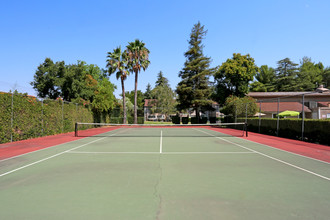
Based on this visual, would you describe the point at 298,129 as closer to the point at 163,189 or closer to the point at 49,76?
the point at 163,189

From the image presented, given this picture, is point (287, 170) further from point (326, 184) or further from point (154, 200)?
point (154, 200)

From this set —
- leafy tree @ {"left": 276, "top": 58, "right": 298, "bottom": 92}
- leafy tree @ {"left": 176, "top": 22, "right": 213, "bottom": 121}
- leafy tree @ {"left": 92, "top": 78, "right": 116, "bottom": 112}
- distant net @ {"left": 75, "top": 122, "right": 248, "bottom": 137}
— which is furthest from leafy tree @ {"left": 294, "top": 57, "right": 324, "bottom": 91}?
leafy tree @ {"left": 92, "top": 78, "right": 116, "bottom": 112}

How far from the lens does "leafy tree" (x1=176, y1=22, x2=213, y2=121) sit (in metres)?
42.5

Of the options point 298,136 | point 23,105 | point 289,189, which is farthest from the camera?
point 298,136

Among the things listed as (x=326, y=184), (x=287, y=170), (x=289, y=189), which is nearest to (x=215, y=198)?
(x=289, y=189)

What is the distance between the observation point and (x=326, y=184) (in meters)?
5.19

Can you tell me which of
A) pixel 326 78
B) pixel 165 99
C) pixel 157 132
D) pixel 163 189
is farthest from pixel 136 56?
pixel 326 78

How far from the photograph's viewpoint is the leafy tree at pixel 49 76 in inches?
1118

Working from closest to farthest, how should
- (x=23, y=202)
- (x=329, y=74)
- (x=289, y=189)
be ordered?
(x=23, y=202) < (x=289, y=189) < (x=329, y=74)

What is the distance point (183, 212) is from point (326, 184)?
3.94 meters

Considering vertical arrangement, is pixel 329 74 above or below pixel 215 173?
above

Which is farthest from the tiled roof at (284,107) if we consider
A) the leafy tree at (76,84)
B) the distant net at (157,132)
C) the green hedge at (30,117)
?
the green hedge at (30,117)

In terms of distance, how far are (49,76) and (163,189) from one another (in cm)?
2892

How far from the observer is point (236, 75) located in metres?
39.2
